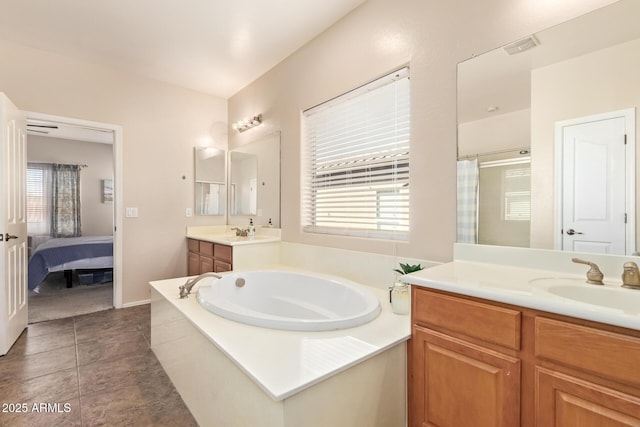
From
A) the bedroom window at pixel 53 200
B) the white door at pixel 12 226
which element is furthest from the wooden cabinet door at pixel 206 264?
the bedroom window at pixel 53 200

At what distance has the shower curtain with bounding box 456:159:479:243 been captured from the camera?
5.28 feet

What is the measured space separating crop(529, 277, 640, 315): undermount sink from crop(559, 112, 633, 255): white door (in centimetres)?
18

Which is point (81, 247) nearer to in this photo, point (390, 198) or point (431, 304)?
point (390, 198)

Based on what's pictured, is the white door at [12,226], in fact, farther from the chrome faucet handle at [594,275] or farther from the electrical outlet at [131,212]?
the chrome faucet handle at [594,275]

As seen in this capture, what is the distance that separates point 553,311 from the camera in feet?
2.97

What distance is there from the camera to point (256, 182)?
344 cm

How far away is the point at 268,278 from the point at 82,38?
269 centimetres

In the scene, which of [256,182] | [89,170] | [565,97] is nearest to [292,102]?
[256,182]

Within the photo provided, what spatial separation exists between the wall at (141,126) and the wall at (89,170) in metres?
3.32

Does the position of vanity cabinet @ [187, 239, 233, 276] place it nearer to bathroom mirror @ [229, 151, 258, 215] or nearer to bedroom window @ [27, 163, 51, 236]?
bathroom mirror @ [229, 151, 258, 215]

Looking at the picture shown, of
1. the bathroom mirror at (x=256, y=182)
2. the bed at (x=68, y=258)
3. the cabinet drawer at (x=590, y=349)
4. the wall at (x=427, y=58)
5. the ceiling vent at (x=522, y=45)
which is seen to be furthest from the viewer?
the bed at (x=68, y=258)

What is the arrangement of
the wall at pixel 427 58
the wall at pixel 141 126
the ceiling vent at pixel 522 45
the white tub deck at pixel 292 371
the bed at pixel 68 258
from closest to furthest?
the white tub deck at pixel 292 371, the ceiling vent at pixel 522 45, the wall at pixel 427 58, the wall at pixel 141 126, the bed at pixel 68 258

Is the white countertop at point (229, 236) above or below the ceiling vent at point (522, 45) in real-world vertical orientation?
below

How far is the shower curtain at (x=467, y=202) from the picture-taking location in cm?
161
